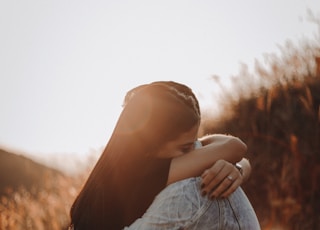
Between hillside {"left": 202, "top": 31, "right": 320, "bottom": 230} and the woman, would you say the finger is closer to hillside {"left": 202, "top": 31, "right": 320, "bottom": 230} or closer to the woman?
the woman

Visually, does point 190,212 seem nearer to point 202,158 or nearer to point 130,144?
point 202,158

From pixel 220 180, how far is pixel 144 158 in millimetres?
355

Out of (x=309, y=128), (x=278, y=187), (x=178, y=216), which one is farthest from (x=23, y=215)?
(x=178, y=216)

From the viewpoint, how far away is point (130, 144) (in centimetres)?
191

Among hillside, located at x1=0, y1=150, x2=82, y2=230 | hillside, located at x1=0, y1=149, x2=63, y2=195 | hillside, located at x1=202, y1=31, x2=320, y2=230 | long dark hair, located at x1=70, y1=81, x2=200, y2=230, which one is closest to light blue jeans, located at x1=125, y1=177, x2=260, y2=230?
long dark hair, located at x1=70, y1=81, x2=200, y2=230

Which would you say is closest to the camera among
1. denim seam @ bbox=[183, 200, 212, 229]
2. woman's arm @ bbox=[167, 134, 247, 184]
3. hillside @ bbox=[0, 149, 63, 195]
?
denim seam @ bbox=[183, 200, 212, 229]

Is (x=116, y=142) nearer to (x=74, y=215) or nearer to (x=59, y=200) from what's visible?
(x=74, y=215)

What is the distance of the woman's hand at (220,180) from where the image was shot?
Answer: 1659 mm

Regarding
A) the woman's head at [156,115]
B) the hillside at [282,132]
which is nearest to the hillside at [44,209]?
the hillside at [282,132]

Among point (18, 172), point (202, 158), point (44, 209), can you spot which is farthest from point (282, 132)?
point (18, 172)

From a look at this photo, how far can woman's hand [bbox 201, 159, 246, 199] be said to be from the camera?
65.3 inches

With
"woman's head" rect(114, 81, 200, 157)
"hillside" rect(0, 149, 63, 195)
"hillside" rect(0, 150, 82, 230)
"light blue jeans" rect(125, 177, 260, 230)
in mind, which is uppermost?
"woman's head" rect(114, 81, 200, 157)

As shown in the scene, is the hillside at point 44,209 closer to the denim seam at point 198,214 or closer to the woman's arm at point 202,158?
the woman's arm at point 202,158

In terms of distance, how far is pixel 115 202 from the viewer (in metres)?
1.87
